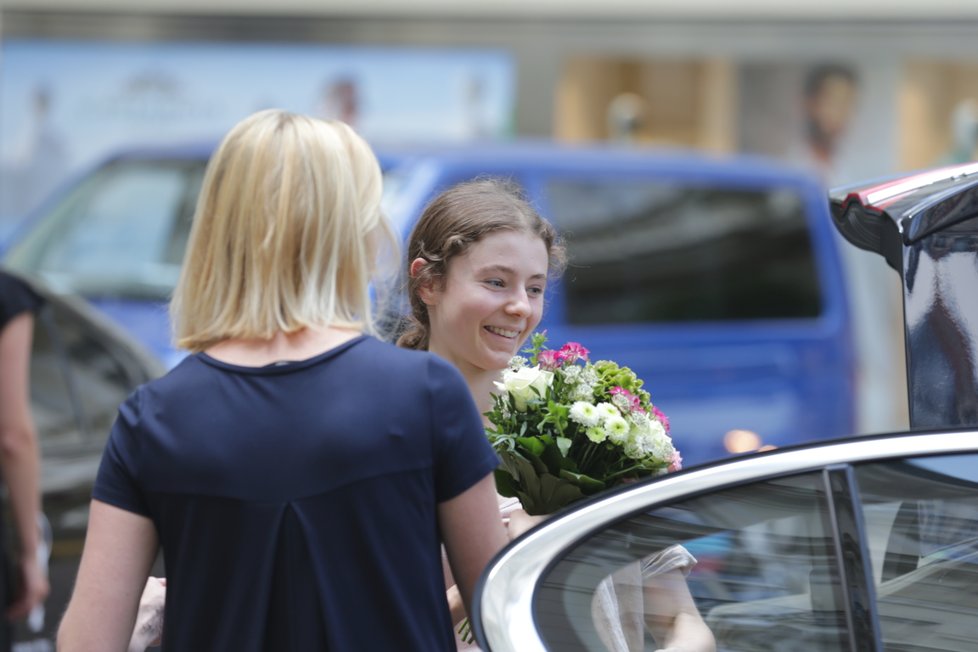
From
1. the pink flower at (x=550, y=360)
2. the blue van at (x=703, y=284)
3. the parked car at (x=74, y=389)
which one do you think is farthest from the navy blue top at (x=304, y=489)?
the blue van at (x=703, y=284)

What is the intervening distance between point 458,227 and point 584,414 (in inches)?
18.4

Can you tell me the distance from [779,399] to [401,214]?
247cm

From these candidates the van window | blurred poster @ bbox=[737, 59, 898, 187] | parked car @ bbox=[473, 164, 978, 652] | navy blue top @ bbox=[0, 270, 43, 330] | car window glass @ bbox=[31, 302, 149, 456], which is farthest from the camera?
blurred poster @ bbox=[737, 59, 898, 187]

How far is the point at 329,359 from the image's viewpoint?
6.55 feet

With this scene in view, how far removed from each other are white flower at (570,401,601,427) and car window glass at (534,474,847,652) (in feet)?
0.81

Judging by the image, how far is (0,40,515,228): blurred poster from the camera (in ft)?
37.9

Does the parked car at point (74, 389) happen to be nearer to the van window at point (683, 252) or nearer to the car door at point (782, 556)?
the car door at point (782, 556)

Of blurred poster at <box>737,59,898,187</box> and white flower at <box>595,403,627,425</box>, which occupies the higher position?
blurred poster at <box>737,59,898,187</box>

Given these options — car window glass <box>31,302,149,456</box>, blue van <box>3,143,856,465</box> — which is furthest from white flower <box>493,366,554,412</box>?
blue van <box>3,143,856,465</box>

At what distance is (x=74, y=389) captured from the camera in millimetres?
4703

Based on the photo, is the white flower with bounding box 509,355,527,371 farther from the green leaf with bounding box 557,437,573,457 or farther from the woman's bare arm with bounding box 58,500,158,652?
the woman's bare arm with bounding box 58,500,158,652

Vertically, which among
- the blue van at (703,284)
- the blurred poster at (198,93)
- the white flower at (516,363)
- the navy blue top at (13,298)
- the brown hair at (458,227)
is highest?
the blurred poster at (198,93)

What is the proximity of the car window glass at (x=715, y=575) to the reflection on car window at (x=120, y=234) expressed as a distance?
17.4ft

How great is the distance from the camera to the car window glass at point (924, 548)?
193 centimetres
